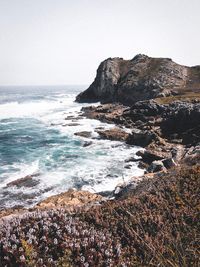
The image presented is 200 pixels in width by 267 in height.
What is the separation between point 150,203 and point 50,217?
2238mm

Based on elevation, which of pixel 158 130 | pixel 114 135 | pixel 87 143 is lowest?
pixel 87 143

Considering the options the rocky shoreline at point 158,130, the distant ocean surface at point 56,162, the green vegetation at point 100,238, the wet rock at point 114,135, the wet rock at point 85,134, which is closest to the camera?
the green vegetation at point 100,238

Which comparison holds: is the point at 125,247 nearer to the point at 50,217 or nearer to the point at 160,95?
the point at 50,217

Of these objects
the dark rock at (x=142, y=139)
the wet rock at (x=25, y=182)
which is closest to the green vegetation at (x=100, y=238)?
the wet rock at (x=25, y=182)

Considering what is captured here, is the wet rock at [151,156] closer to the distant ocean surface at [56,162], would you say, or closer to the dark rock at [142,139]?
the distant ocean surface at [56,162]

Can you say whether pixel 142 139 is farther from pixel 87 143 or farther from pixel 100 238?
pixel 100 238

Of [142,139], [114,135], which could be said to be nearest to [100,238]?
[142,139]

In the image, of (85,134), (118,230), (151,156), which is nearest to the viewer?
(118,230)

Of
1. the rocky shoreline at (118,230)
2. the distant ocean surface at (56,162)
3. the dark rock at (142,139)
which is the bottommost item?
the distant ocean surface at (56,162)

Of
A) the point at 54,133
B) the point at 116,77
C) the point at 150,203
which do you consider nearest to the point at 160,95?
the point at 116,77

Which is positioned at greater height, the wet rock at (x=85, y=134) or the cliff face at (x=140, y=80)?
the cliff face at (x=140, y=80)

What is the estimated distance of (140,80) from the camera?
89.2 metres

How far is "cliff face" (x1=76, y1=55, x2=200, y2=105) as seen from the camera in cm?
8462

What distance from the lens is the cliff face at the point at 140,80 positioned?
84625 millimetres
